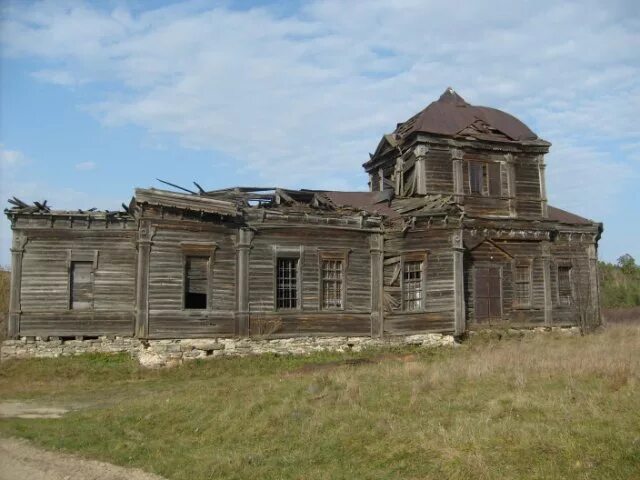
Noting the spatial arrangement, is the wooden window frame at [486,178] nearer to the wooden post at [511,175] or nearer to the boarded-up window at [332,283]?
the wooden post at [511,175]

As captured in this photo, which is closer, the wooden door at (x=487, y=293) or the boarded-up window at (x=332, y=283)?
the boarded-up window at (x=332, y=283)

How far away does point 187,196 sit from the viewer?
70.1 feet

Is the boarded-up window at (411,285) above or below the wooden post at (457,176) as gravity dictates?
below

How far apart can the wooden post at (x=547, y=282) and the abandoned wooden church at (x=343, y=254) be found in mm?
60

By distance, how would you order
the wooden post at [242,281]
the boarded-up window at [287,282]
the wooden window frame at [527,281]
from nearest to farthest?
the wooden post at [242,281] < the boarded-up window at [287,282] < the wooden window frame at [527,281]

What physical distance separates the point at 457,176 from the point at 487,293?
4.81 m

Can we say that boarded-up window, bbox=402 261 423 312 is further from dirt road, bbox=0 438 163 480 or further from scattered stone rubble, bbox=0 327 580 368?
dirt road, bbox=0 438 163 480

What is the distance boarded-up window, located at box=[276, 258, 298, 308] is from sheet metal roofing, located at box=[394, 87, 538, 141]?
24.7ft

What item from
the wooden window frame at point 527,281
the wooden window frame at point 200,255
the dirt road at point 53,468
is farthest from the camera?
the wooden window frame at point 527,281

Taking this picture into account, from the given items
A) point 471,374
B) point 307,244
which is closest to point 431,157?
point 307,244

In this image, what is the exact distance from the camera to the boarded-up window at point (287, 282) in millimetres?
22984

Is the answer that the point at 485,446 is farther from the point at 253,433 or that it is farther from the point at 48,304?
the point at 48,304

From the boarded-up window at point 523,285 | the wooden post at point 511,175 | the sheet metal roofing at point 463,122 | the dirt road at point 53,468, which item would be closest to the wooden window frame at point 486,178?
the wooden post at point 511,175

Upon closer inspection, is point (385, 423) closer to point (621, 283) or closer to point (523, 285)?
point (523, 285)
